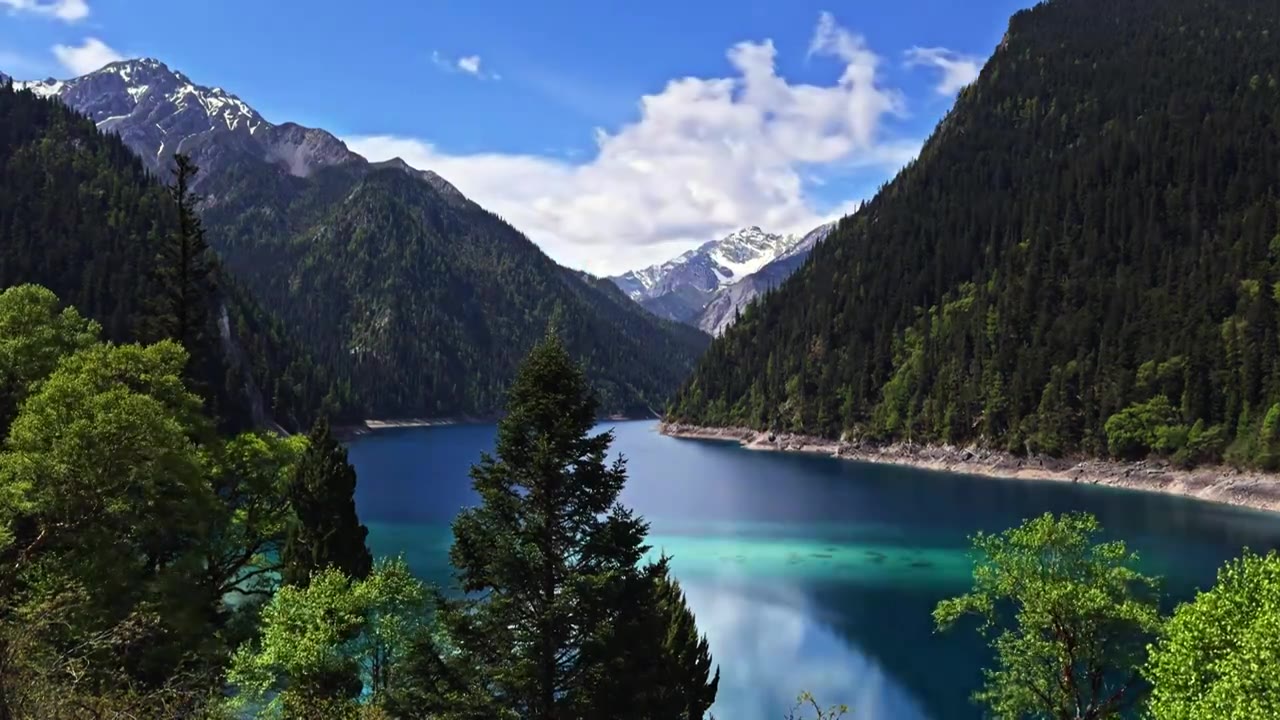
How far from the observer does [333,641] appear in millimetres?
27391

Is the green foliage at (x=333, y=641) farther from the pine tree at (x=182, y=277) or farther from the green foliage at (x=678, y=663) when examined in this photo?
the pine tree at (x=182, y=277)

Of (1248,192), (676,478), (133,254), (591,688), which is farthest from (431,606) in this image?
(1248,192)

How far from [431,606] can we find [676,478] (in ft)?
353

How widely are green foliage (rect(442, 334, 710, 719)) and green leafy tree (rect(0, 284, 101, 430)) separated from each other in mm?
22332

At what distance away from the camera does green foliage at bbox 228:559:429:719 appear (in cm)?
2689

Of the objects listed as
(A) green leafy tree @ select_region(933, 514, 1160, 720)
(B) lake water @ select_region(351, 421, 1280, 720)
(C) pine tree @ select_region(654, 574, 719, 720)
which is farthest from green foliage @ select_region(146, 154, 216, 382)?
(A) green leafy tree @ select_region(933, 514, 1160, 720)

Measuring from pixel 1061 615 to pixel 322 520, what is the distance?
32143mm

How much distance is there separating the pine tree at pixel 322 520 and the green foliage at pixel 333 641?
19.0 ft

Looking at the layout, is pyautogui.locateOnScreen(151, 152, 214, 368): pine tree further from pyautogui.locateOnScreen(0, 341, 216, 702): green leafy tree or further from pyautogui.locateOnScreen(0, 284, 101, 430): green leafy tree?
pyautogui.locateOnScreen(0, 341, 216, 702): green leafy tree

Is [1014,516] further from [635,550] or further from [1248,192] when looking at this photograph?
[1248,192]

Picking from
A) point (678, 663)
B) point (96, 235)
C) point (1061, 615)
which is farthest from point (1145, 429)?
point (96, 235)

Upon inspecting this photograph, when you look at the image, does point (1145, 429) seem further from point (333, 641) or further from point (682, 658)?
point (333, 641)

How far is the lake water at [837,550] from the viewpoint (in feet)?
149

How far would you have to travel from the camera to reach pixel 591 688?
74.6 ft
